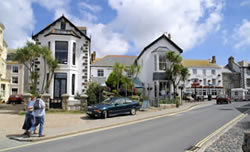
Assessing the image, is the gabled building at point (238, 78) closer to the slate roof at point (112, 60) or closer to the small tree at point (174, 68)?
the slate roof at point (112, 60)

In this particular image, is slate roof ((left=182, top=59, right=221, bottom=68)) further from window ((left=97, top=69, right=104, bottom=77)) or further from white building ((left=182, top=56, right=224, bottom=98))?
window ((left=97, top=69, right=104, bottom=77))

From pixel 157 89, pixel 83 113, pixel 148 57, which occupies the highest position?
pixel 148 57

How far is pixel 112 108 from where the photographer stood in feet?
49.6

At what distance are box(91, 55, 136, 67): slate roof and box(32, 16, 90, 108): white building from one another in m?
14.9

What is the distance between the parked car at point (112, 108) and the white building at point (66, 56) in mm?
5124

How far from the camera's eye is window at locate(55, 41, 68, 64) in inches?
780

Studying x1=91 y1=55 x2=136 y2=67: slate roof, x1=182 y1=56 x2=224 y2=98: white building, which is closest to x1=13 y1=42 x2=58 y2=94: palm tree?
x1=91 y1=55 x2=136 y2=67: slate roof

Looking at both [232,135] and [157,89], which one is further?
[157,89]

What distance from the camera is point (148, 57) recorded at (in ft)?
94.3

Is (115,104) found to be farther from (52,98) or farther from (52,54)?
(52,54)

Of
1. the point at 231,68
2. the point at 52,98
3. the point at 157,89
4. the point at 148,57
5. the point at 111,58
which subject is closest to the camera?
the point at 52,98

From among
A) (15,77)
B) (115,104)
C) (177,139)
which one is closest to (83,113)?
(115,104)

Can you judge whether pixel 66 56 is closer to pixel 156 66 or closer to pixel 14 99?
pixel 156 66

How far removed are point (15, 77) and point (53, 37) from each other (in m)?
27.5
